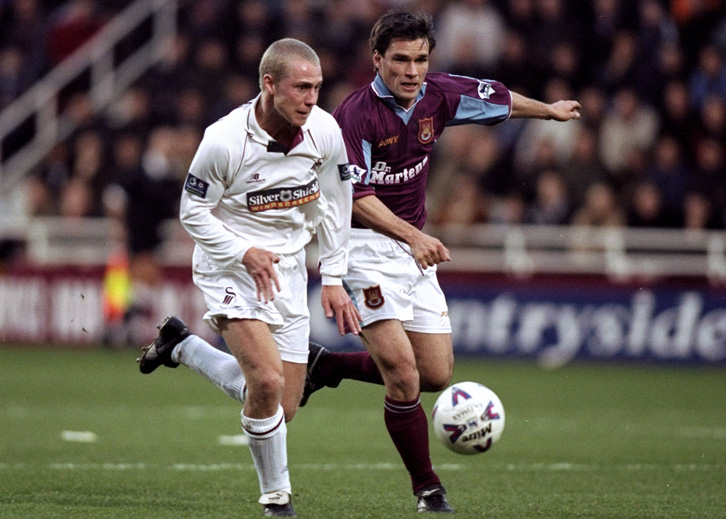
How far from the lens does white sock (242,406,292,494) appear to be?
5.90 meters

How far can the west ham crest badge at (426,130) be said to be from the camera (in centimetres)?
674

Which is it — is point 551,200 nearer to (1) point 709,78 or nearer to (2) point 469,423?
(1) point 709,78

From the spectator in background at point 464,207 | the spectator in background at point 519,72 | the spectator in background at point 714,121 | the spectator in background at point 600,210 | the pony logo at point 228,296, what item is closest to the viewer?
the pony logo at point 228,296

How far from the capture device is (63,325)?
16500mm

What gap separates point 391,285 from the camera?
6648 millimetres

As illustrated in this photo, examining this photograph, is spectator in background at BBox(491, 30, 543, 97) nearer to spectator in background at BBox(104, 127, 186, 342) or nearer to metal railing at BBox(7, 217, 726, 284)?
metal railing at BBox(7, 217, 726, 284)

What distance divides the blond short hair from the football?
6.82 ft

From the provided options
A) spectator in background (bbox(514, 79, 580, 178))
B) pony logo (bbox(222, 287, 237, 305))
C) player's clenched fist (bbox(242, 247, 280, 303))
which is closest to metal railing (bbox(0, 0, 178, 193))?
spectator in background (bbox(514, 79, 580, 178))

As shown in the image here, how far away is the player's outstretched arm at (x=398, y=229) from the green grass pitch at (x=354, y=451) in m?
1.24

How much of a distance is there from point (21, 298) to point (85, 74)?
4.88 meters

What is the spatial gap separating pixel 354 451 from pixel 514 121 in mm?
8534

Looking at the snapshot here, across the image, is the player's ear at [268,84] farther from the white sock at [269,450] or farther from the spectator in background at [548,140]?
the spectator in background at [548,140]

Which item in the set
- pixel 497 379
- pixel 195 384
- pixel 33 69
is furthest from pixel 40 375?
pixel 33 69

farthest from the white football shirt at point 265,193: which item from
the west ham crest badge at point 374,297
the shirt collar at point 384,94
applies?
the shirt collar at point 384,94
